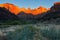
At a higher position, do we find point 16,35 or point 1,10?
point 1,10

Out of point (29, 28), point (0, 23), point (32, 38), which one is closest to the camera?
point (32, 38)

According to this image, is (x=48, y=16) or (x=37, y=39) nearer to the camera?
(x=37, y=39)

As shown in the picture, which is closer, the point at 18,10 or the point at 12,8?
the point at 18,10

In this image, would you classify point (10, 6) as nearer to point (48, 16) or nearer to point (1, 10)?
point (1, 10)

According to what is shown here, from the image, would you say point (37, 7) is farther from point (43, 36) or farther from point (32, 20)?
point (43, 36)

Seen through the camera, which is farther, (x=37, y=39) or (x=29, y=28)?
(x=29, y=28)

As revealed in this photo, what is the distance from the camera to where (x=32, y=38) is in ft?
49.0

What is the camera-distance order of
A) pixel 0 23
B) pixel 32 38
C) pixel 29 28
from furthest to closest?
pixel 0 23 < pixel 29 28 < pixel 32 38

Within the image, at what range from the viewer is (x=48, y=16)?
68.4 ft

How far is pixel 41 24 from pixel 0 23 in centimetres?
396

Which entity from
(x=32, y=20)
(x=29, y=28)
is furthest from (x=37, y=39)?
(x=32, y=20)

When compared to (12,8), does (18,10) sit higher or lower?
lower

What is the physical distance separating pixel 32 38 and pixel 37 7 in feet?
23.3

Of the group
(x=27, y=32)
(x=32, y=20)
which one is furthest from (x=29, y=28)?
(x=32, y=20)
